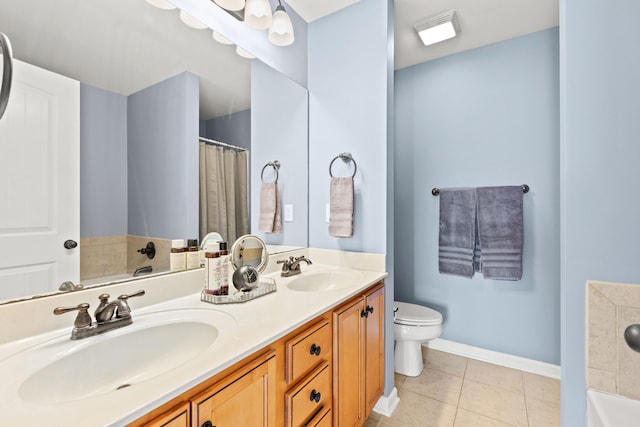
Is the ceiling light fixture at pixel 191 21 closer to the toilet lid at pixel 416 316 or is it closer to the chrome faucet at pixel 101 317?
the chrome faucet at pixel 101 317

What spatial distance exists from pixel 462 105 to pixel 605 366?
2077mm

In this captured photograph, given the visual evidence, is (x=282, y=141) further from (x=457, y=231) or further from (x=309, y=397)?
(x=457, y=231)

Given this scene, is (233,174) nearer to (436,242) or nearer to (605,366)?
(605,366)

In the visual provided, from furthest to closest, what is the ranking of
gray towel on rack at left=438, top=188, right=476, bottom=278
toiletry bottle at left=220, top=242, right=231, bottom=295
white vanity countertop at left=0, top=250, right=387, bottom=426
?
gray towel on rack at left=438, top=188, right=476, bottom=278 < toiletry bottle at left=220, top=242, right=231, bottom=295 < white vanity countertop at left=0, top=250, right=387, bottom=426

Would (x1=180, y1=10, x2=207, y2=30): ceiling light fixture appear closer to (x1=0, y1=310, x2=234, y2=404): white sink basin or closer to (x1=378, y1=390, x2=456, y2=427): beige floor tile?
(x1=0, y1=310, x2=234, y2=404): white sink basin

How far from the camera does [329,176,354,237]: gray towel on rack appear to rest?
1757mm

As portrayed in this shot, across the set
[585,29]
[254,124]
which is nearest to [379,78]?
[254,124]

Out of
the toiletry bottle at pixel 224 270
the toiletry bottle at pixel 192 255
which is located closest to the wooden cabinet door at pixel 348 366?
the toiletry bottle at pixel 224 270

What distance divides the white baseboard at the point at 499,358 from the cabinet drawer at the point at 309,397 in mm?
1685

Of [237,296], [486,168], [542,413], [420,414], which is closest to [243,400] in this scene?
[237,296]

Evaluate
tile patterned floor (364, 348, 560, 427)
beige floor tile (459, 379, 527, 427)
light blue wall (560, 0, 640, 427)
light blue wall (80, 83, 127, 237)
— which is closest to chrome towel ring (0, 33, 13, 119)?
light blue wall (80, 83, 127, 237)

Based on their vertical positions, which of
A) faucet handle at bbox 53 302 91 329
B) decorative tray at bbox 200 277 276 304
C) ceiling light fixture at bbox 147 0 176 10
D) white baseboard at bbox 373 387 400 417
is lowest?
white baseboard at bbox 373 387 400 417

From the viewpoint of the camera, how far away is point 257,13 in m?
1.37

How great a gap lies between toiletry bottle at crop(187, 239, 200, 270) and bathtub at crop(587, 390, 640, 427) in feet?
4.77
